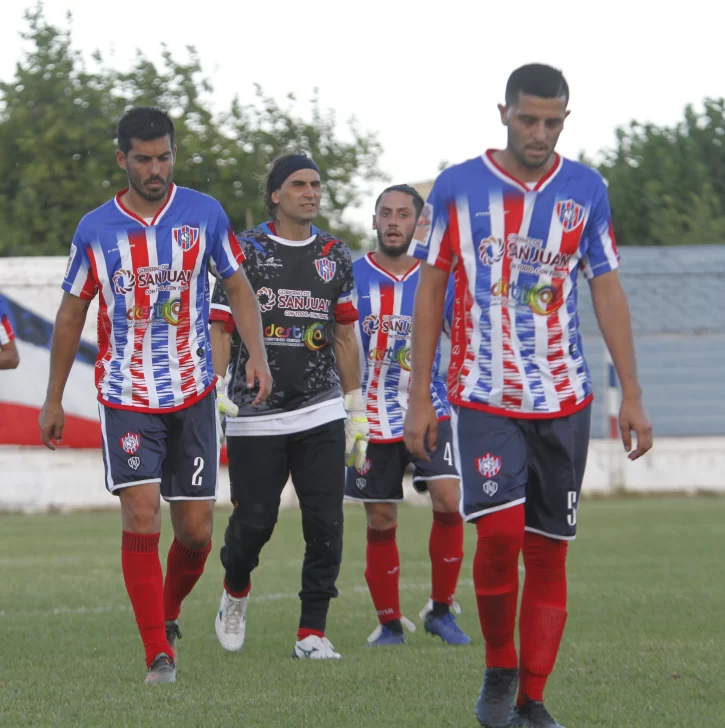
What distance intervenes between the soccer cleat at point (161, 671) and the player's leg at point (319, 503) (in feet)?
3.76

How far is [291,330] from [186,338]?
0.96m

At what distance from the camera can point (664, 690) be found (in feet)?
18.6

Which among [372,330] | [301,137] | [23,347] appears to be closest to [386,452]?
[372,330]

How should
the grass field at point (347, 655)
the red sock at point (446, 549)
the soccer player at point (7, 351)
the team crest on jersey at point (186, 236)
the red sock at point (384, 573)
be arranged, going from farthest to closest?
the soccer player at point (7, 351) → the red sock at point (446, 549) → the red sock at point (384, 573) → the team crest on jersey at point (186, 236) → the grass field at point (347, 655)

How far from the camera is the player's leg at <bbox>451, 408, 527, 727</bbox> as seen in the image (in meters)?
4.88

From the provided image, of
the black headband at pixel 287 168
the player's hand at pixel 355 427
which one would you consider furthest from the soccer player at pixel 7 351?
the player's hand at pixel 355 427

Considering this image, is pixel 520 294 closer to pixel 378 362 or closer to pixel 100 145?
pixel 378 362

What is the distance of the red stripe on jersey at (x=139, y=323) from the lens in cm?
620

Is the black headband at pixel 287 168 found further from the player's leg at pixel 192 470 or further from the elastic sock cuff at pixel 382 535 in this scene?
the elastic sock cuff at pixel 382 535

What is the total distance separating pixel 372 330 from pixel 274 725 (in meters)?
3.37

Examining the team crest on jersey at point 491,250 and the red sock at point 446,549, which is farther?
the red sock at point 446,549

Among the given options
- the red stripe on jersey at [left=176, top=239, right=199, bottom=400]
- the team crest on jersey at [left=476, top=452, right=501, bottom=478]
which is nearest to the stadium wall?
the red stripe on jersey at [left=176, top=239, right=199, bottom=400]

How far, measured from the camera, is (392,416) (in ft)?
26.3

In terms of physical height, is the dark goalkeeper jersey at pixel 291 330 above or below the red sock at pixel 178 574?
above
